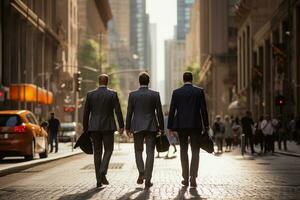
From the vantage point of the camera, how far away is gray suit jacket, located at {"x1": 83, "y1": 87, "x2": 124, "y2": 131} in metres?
14.1

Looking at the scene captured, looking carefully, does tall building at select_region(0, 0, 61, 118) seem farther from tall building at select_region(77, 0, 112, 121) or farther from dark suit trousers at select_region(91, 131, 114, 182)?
dark suit trousers at select_region(91, 131, 114, 182)

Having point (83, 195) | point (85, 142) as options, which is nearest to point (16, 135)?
point (85, 142)

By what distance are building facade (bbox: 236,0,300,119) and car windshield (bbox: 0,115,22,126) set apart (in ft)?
62.7

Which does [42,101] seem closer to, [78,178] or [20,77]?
[20,77]

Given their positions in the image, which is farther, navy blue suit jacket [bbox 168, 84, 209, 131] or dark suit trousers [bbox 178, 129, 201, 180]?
navy blue suit jacket [bbox 168, 84, 209, 131]

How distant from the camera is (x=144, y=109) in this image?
14.0 meters

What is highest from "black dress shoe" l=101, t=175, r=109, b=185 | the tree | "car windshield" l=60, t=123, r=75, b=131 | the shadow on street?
the tree

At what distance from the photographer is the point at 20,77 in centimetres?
6575

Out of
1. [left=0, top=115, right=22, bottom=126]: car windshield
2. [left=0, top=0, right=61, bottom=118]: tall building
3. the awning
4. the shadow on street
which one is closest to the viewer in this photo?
the shadow on street

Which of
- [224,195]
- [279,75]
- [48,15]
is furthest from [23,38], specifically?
[224,195]

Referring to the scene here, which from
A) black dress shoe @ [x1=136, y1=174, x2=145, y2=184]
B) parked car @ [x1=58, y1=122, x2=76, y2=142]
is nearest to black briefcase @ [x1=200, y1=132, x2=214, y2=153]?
black dress shoe @ [x1=136, y1=174, x2=145, y2=184]

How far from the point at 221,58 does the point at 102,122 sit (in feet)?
339

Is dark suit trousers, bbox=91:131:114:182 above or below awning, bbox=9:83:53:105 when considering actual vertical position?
below

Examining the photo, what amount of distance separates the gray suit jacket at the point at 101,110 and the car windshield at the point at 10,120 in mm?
10922
